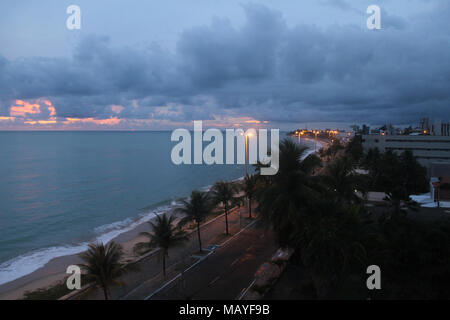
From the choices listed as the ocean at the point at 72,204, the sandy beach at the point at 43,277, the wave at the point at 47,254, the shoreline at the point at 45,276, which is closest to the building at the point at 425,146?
the ocean at the point at 72,204

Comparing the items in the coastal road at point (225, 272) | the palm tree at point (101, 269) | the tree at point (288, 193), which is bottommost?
the coastal road at point (225, 272)

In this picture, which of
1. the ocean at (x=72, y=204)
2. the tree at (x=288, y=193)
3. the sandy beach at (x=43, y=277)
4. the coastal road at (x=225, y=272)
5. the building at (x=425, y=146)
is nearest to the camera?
the tree at (x=288, y=193)

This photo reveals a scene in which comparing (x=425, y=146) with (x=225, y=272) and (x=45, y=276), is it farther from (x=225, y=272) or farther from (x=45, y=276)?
(x=45, y=276)

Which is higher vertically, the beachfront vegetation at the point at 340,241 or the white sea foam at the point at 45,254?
the beachfront vegetation at the point at 340,241

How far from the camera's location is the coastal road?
12430 millimetres

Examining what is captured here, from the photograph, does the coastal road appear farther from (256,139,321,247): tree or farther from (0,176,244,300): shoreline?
(0,176,244,300): shoreline

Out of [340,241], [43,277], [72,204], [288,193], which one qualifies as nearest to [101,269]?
[288,193]

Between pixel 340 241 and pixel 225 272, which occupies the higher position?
pixel 340 241

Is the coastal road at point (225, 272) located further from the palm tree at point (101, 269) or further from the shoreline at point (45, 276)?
the shoreline at point (45, 276)

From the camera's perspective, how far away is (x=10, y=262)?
883 inches

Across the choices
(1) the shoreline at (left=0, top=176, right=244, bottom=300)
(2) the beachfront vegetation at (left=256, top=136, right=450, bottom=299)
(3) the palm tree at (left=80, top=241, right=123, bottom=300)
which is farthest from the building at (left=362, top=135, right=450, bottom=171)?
(3) the palm tree at (left=80, top=241, right=123, bottom=300)

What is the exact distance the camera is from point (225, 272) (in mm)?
14398

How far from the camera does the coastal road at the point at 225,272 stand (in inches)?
489
